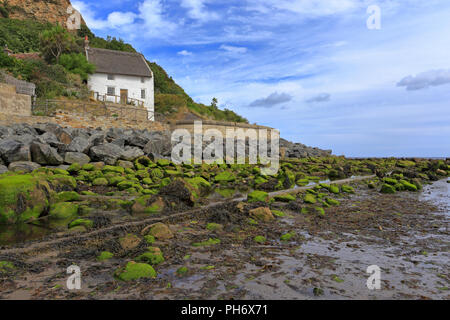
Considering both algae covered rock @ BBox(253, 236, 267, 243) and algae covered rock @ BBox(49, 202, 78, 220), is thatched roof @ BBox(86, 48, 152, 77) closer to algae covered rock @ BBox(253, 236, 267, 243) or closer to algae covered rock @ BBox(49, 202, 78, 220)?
algae covered rock @ BBox(49, 202, 78, 220)

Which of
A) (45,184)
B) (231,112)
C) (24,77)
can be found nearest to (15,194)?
(45,184)

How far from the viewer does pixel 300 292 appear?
10.7 feet

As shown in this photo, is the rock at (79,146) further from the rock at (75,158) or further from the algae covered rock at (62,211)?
the algae covered rock at (62,211)

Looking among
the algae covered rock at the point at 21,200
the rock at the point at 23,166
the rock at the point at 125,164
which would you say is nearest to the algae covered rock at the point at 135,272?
the algae covered rock at the point at 21,200

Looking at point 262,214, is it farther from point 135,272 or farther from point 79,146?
point 79,146

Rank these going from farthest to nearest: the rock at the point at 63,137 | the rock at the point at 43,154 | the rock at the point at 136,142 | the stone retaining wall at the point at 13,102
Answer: the stone retaining wall at the point at 13,102 < the rock at the point at 136,142 < the rock at the point at 63,137 < the rock at the point at 43,154

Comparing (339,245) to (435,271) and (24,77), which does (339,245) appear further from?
(24,77)

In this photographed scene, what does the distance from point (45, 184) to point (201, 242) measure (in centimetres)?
460

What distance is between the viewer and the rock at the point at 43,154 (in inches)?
448

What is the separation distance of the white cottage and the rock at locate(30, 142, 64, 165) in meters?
23.7

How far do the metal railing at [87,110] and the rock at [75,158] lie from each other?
1050cm

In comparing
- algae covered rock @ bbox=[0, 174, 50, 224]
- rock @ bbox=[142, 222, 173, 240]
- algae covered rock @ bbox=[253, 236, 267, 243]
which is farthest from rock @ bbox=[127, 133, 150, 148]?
algae covered rock @ bbox=[253, 236, 267, 243]

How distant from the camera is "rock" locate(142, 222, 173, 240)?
5160 mm

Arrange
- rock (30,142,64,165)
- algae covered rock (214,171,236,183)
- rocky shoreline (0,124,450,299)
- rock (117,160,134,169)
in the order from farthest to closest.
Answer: rock (117,160,134,169) < algae covered rock (214,171,236,183) < rock (30,142,64,165) < rocky shoreline (0,124,450,299)
